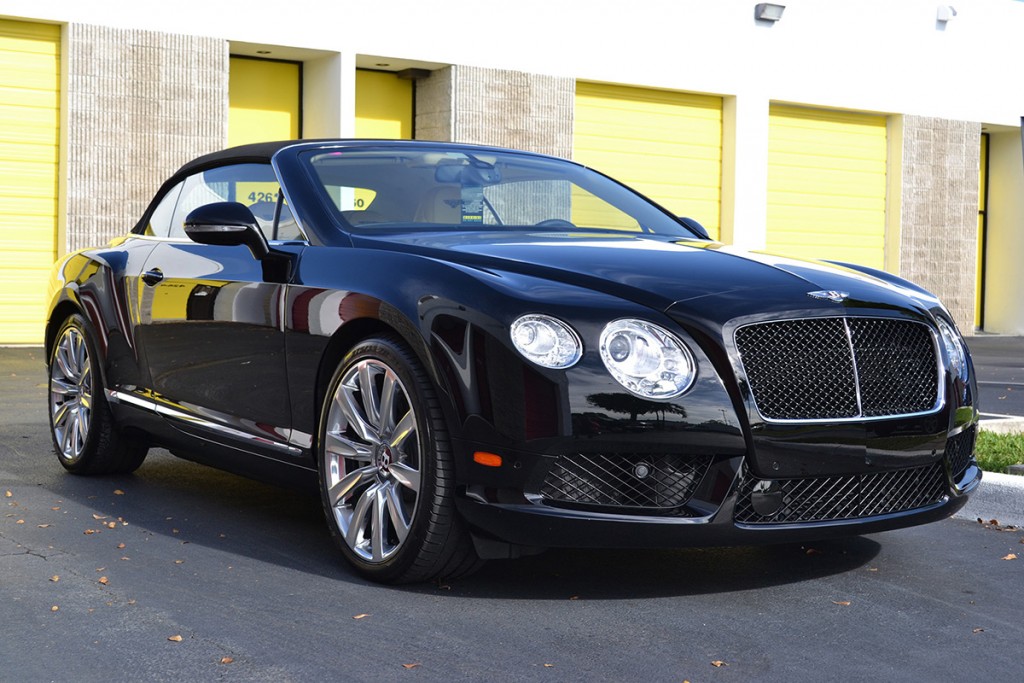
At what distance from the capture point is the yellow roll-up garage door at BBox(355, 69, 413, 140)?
17.5 metres

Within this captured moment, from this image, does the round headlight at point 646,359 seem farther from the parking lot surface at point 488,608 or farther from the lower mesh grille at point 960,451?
the lower mesh grille at point 960,451

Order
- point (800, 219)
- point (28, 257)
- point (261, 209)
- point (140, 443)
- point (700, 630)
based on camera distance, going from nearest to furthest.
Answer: point (700, 630) < point (261, 209) < point (140, 443) < point (28, 257) < point (800, 219)

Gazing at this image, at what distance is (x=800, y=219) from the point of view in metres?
21.3

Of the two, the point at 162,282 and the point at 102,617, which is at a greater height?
the point at 162,282

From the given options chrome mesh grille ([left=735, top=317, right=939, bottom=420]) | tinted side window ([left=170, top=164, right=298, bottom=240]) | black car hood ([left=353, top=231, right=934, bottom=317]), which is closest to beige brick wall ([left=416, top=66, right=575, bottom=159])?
tinted side window ([left=170, top=164, right=298, bottom=240])

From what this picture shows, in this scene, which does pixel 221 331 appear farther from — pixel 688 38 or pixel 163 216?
pixel 688 38

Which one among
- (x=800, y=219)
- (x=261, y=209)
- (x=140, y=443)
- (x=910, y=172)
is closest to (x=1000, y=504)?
(x=261, y=209)

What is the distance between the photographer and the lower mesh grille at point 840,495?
13.6 feet

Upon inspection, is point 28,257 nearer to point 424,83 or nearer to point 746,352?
point 424,83

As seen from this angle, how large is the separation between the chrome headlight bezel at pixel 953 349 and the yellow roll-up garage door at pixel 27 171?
12.6 m

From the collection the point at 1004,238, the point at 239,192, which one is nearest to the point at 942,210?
the point at 1004,238

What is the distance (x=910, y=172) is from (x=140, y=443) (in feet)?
59.0

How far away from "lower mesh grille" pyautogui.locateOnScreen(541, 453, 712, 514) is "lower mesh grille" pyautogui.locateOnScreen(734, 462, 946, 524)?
0.16 m

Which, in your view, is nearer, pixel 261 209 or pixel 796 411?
pixel 796 411
